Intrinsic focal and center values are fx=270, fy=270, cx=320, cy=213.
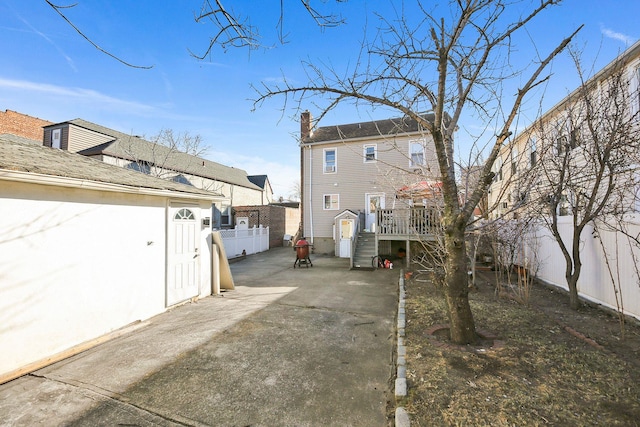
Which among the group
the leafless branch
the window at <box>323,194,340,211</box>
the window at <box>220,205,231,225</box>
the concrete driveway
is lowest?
the concrete driveway

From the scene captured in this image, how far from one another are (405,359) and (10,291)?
5.57m

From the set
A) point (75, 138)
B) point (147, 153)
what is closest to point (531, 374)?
point (147, 153)

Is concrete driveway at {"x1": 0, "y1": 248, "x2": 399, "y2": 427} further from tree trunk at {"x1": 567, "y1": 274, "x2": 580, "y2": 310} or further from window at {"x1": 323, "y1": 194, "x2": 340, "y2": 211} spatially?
window at {"x1": 323, "y1": 194, "x2": 340, "y2": 211}

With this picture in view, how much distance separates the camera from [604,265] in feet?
18.4

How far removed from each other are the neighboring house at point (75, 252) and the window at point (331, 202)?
11.1 m

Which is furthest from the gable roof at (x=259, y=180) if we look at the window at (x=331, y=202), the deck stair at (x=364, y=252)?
the deck stair at (x=364, y=252)

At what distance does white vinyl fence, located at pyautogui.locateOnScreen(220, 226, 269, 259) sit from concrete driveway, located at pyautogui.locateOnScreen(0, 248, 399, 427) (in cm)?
857

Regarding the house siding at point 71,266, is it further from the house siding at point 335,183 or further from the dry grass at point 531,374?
the house siding at point 335,183

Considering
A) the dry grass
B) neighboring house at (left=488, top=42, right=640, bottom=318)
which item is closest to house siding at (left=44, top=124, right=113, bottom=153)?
the dry grass

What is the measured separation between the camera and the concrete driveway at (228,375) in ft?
9.43

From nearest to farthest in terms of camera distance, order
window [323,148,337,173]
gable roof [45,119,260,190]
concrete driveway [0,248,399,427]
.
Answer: concrete driveway [0,248,399,427] < window [323,148,337,173] < gable roof [45,119,260,190]

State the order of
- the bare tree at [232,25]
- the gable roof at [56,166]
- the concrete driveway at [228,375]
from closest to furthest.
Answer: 1. the bare tree at [232,25]
2. the concrete driveway at [228,375]
3. the gable roof at [56,166]

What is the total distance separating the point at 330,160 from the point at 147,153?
44.5ft

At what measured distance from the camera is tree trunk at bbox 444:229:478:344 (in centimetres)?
419
